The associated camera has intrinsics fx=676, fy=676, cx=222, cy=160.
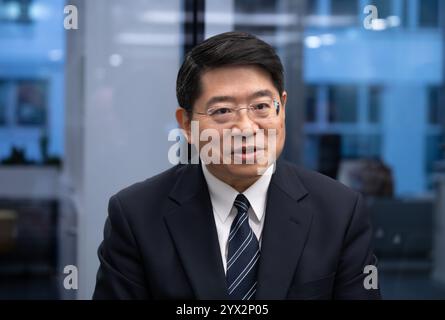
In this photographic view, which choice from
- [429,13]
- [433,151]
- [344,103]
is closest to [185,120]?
[344,103]

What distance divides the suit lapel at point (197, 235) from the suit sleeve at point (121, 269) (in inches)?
3.9

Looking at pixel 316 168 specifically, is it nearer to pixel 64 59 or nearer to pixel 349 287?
pixel 64 59

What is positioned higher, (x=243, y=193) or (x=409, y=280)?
(x=243, y=193)

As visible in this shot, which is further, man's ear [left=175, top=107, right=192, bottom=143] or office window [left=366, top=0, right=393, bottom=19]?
office window [left=366, top=0, right=393, bottom=19]

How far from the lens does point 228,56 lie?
4.70ft

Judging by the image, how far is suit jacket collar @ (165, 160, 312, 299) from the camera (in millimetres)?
1480

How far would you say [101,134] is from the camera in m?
2.48

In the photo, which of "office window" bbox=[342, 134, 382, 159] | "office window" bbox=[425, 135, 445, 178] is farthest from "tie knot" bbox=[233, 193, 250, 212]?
"office window" bbox=[425, 135, 445, 178]

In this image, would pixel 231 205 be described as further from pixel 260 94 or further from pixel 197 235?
pixel 260 94

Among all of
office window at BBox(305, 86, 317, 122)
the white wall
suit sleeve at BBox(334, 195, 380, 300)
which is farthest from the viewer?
office window at BBox(305, 86, 317, 122)

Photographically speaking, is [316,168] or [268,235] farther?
[316,168]

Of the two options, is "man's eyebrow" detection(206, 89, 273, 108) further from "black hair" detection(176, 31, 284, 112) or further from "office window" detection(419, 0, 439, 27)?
"office window" detection(419, 0, 439, 27)
